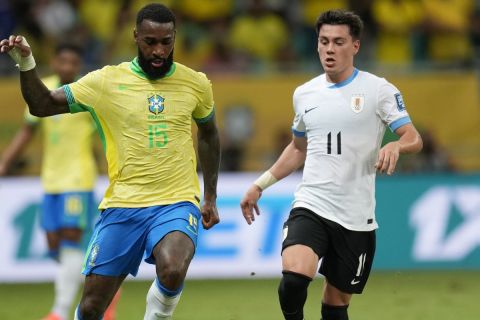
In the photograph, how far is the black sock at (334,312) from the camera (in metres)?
8.30

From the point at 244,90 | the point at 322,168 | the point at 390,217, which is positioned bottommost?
the point at 390,217

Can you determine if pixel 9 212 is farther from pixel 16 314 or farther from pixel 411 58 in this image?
pixel 411 58

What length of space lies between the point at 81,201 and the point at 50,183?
0.37m

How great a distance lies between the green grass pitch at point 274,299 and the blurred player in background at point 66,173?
854 millimetres

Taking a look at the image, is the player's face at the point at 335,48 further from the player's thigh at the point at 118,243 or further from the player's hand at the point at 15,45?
the player's hand at the point at 15,45

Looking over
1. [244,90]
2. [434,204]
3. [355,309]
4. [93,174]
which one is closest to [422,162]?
[434,204]

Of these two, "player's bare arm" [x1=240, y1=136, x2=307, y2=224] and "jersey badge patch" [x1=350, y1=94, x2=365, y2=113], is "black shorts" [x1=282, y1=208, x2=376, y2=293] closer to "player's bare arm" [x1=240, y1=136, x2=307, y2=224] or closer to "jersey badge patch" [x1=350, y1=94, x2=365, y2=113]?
"player's bare arm" [x1=240, y1=136, x2=307, y2=224]

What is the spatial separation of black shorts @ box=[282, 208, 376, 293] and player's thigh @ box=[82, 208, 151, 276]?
3.54ft

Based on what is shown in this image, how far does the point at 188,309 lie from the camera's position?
38.4 feet

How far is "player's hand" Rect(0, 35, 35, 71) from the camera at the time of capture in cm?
700

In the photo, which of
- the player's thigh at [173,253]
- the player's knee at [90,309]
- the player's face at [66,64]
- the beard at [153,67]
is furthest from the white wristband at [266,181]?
the player's face at [66,64]

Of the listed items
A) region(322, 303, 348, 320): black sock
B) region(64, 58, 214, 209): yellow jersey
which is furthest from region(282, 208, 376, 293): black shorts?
region(64, 58, 214, 209): yellow jersey

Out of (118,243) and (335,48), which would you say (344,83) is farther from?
(118,243)

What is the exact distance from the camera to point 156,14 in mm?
7637
